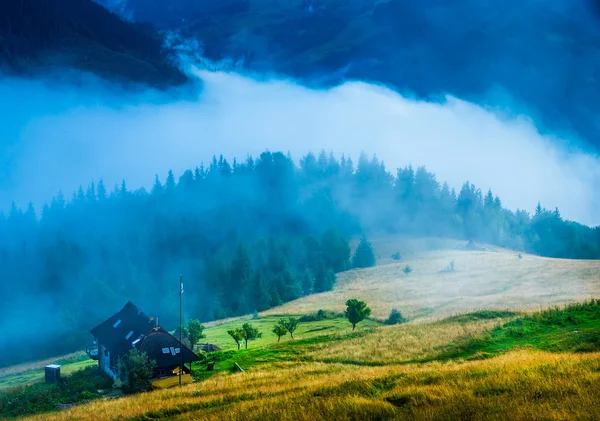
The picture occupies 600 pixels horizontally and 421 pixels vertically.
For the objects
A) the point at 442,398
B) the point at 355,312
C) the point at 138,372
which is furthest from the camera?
the point at 355,312

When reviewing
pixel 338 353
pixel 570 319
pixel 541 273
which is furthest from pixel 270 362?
pixel 541 273

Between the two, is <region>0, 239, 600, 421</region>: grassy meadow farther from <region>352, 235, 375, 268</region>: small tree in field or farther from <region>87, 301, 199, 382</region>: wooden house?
<region>352, 235, 375, 268</region>: small tree in field

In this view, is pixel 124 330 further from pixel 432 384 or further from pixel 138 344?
pixel 432 384

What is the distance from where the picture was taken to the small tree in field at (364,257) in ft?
508

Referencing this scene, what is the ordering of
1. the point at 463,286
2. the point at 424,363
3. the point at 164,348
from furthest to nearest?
the point at 463,286 < the point at 164,348 < the point at 424,363

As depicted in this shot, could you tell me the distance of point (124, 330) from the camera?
5862 centimetres

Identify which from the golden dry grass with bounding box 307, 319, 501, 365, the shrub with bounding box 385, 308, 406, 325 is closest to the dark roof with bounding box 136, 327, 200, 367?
the golden dry grass with bounding box 307, 319, 501, 365

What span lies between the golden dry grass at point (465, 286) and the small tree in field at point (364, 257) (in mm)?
18416

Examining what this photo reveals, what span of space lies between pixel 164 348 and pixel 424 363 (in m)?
28.0

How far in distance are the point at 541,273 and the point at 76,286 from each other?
162 m

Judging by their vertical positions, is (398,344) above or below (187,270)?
below

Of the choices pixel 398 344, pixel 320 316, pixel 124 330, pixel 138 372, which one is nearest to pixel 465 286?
pixel 320 316

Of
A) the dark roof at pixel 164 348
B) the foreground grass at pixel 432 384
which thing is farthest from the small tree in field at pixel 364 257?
the dark roof at pixel 164 348

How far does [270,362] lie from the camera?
43219 millimetres
